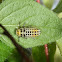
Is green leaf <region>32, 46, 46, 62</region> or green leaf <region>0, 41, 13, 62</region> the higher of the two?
green leaf <region>0, 41, 13, 62</region>

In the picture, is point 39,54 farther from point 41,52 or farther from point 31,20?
point 31,20

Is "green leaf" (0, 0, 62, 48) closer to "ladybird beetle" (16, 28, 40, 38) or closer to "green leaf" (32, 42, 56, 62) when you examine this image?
"ladybird beetle" (16, 28, 40, 38)

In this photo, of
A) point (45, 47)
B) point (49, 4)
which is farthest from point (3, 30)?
point (49, 4)

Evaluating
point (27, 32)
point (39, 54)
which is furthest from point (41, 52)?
point (27, 32)

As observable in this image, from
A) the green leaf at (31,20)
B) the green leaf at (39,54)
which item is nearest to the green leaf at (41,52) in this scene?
the green leaf at (39,54)

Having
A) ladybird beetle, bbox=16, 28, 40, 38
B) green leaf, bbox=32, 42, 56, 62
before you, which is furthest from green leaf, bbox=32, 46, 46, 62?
ladybird beetle, bbox=16, 28, 40, 38

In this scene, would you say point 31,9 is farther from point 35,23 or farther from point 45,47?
point 45,47
